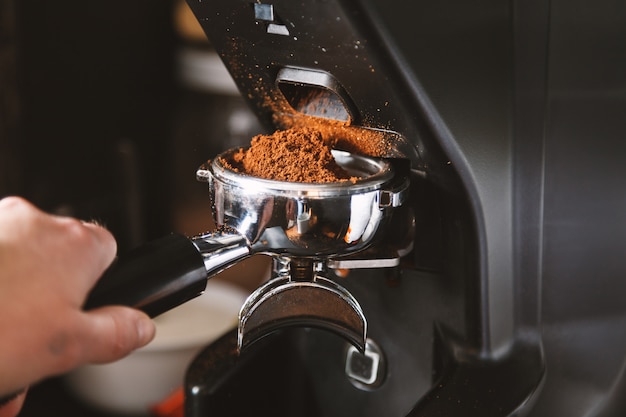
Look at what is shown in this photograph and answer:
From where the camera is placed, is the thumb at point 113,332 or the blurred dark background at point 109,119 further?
the blurred dark background at point 109,119

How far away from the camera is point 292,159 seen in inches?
17.8

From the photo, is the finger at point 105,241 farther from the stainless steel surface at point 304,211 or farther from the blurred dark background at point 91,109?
the blurred dark background at point 91,109

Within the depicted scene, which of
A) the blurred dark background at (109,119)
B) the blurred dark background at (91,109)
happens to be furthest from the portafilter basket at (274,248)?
the blurred dark background at (91,109)

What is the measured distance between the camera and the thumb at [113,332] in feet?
1.18

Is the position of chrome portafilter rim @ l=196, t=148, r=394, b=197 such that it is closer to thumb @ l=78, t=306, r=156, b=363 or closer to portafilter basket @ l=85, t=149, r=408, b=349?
portafilter basket @ l=85, t=149, r=408, b=349

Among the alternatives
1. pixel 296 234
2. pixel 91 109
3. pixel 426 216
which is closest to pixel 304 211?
pixel 296 234

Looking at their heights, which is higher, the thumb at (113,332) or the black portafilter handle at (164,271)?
the black portafilter handle at (164,271)

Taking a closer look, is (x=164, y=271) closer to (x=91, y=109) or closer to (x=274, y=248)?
(x=274, y=248)

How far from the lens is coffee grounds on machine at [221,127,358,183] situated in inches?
17.5

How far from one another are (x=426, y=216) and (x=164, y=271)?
0.20 meters

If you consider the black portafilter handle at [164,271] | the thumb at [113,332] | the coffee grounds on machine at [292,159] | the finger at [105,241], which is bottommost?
the thumb at [113,332]

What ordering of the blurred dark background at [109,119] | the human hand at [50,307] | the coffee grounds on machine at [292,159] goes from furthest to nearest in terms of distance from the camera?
the blurred dark background at [109,119] < the coffee grounds on machine at [292,159] < the human hand at [50,307]

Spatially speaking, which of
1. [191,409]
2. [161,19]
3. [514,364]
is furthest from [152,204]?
[514,364]

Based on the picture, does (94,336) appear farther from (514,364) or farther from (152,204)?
(152,204)
